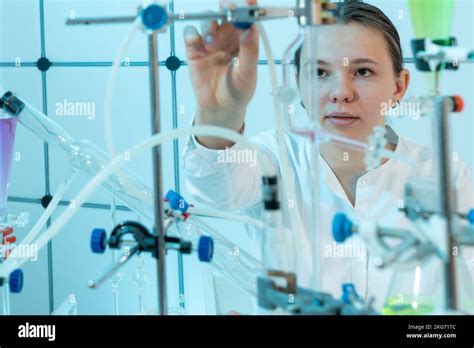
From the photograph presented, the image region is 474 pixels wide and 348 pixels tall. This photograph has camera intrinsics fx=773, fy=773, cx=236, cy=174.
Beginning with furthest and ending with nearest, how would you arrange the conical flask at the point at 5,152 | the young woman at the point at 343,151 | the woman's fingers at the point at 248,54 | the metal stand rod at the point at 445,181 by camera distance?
the conical flask at the point at 5,152, the young woman at the point at 343,151, the woman's fingers at the point at 248,54, the metal stand rod at the point at 445,181

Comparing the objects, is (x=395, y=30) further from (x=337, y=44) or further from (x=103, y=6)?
(x=103, y=6)

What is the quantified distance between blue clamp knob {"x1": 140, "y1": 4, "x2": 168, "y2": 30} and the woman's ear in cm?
50

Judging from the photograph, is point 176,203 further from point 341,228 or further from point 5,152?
point 5,152

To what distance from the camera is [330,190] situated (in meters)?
1.28

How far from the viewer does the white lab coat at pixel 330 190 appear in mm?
1167

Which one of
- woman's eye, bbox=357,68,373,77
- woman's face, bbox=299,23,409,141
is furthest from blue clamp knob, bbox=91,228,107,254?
woman's eye, bbox=357,68,373,77

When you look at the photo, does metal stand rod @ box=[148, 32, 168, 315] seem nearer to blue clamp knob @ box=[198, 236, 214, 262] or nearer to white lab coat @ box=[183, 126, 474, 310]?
blue clamp knob @ box=[198, 236, 214, 262]

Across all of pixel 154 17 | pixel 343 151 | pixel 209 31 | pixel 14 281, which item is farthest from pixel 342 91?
pixel 14 281

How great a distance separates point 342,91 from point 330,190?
0.18 meters

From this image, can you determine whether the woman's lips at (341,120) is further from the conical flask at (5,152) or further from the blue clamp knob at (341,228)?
the conical flask at (5,152)

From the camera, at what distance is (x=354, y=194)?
129 cm

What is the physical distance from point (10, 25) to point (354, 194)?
0.74 m

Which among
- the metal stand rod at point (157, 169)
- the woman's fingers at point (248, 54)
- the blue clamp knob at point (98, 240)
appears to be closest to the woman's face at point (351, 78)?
the woman's fingers at point (248, 54)
